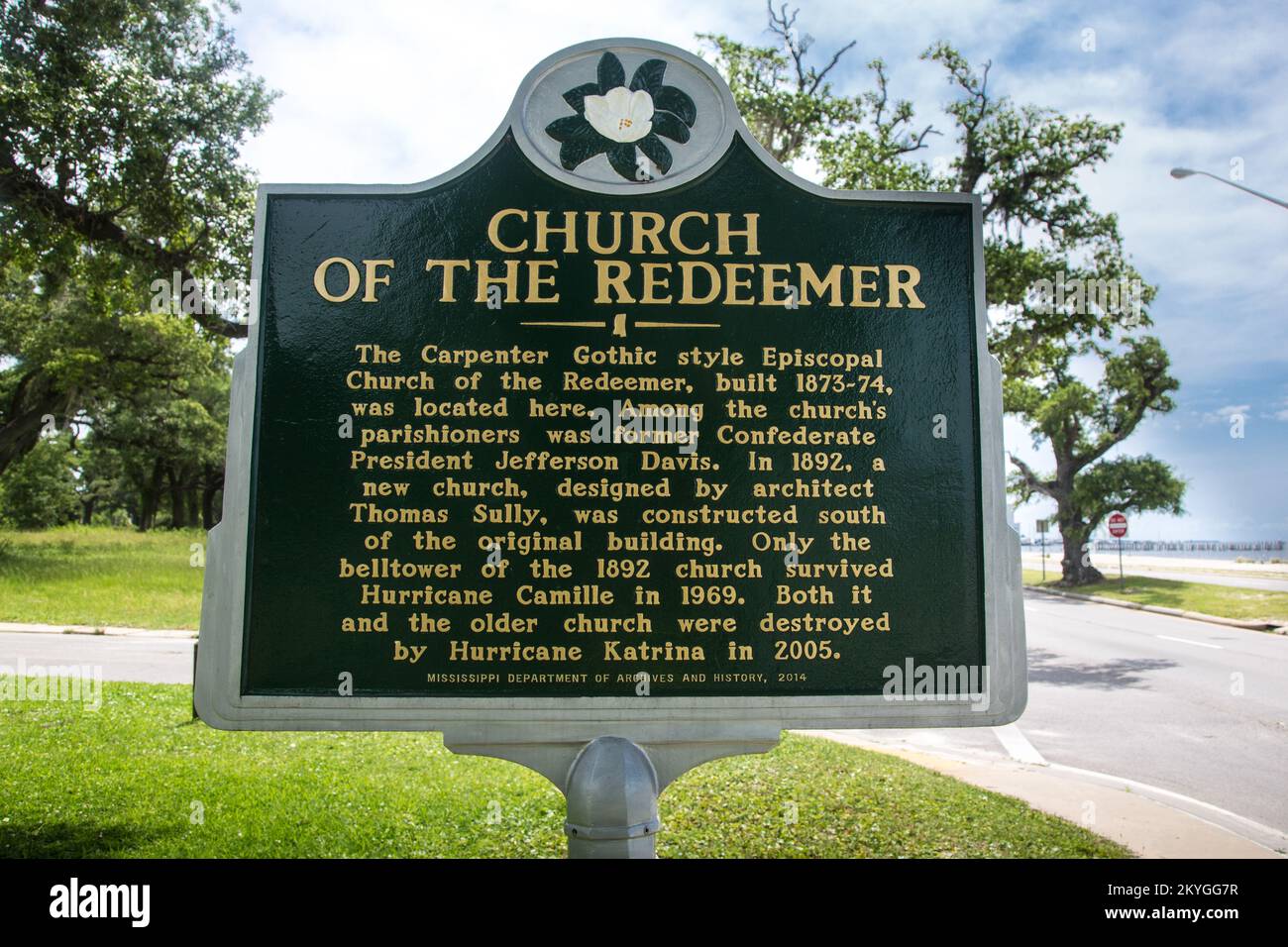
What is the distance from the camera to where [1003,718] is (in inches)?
123

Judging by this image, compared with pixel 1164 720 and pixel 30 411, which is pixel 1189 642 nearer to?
pixel 1164 720

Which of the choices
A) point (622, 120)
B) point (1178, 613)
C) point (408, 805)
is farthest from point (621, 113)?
point (1178, 613)

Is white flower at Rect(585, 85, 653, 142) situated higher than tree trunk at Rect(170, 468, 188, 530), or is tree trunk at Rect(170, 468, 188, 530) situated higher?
white flower at Rect(585, 85, 653, 142)

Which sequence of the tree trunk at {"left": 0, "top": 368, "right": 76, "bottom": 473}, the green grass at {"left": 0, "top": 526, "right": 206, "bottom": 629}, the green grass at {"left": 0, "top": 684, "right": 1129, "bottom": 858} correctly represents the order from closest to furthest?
the green grass at {"left": 0, "top": 684, "right": 1129, "bottom": 858} → the green grass at {"left": 0, "top": 526, "right": 206, "bottom": 629} → the tree trunk at {"left": 0, "top": 368, "right": 76, "bottom": 473}

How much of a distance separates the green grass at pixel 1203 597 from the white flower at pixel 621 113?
2127cm

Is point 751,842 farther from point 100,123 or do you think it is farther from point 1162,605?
point 1162,605

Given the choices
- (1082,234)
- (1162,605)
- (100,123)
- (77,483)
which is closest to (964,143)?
(1082,234)

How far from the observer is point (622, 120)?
10.7 ft

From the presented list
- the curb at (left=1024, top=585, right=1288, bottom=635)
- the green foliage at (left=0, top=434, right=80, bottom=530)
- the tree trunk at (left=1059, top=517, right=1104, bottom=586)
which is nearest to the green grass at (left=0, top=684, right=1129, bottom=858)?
the curb at (left=1024, top=585, right=1288, bottom=635)

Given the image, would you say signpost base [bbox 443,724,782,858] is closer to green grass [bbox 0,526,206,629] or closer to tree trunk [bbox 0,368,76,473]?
green grass [bbox 0,526,206,629]

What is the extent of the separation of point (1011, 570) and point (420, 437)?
A: 7.62 feet

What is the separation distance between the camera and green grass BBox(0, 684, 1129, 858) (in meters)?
5.18

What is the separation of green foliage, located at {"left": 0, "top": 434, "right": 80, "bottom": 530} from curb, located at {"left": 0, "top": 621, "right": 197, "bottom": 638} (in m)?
21.8

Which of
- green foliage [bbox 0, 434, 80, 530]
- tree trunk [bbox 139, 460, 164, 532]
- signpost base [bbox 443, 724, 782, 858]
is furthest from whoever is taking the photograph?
tree trunk [bbox 139, 460, 164, 532]
